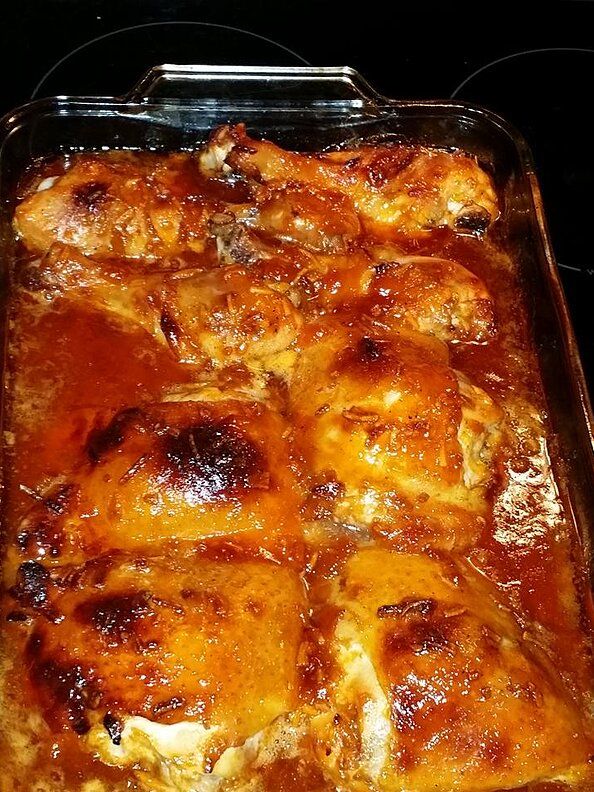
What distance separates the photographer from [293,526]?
86.9 inches

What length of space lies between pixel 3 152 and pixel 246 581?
1626mm

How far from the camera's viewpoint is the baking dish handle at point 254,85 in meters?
2.85

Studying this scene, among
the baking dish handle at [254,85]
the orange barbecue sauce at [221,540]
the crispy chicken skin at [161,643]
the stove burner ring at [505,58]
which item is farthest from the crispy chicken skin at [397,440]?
the stove burner ring at [505,58]

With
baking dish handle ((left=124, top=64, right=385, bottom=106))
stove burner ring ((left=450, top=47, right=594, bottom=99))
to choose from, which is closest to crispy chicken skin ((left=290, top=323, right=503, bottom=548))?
baking dish handle ((left=124, top=64, right=385, bottom=106))

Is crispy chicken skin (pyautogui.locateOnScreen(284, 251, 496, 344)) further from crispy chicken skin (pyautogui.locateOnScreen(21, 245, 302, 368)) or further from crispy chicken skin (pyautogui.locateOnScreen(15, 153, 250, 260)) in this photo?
crispy chicken skin (pyautogui.locateOnScreen(15, 153, 250, 260))

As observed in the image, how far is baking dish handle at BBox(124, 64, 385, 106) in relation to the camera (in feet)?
9.35

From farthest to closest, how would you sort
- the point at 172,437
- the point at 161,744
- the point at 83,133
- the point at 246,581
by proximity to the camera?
the point at 83,133
the point at 172,437
the point at 246,581
the point at 161,744

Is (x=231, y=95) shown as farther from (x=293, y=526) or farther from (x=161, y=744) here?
(x=161, y=744)

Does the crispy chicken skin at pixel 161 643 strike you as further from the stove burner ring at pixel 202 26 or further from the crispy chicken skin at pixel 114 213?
the stove burner ring at pixel 202 26

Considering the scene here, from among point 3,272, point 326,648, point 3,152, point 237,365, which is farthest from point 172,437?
point 3,152

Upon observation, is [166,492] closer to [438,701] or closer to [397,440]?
[397,440]

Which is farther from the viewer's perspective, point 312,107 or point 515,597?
point 312,107

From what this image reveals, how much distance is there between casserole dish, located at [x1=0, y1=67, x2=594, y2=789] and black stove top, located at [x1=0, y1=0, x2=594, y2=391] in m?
0.46

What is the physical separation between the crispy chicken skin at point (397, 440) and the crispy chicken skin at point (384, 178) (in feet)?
2.09
